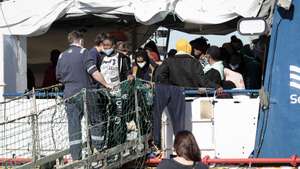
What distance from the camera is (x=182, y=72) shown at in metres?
7.78

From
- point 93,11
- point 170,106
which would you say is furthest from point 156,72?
point 93,11

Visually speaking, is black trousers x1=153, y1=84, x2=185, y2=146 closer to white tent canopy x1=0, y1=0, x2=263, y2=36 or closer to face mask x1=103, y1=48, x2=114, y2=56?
face mask x1=103, y1=48, x2=114, y2=56

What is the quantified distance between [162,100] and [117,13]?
1.75 meters

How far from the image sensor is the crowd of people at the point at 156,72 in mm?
7109

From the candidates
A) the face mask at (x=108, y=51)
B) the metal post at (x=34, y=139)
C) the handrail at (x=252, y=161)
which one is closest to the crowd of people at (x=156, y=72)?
the face mask at (x=108, y=51)

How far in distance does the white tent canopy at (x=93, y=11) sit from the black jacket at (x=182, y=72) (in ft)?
2.19

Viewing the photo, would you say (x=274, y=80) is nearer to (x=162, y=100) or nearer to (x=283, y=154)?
(x=283, y=154)

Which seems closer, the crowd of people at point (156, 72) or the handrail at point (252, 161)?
the handrail at point (252, 161)

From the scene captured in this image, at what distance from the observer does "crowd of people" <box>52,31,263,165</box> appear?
23.3ft

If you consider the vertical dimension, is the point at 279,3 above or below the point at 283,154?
above

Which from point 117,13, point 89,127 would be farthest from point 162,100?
point 117,13

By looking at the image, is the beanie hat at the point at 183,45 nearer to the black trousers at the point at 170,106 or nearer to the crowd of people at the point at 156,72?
the crowd of people at the point at 156,72

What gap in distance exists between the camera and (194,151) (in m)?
4.86

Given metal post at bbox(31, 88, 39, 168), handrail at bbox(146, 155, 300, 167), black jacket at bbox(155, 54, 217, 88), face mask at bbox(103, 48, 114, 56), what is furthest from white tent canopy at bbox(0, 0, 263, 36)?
metal post at bbox(31, 88, 39, 168)
